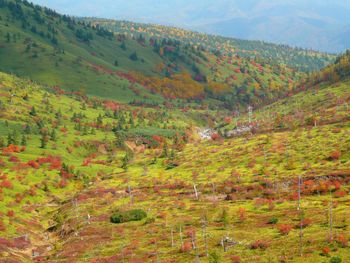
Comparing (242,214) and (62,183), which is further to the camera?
(62,183)

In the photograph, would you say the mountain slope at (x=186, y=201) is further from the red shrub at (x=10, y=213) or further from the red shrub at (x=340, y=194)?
the red shrub at (x=10, y=213)

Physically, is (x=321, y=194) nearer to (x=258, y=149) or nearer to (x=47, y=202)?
(x=258, y=149)

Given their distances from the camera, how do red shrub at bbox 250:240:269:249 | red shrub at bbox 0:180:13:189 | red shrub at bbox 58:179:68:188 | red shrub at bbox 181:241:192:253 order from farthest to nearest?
red shrub at bbox 58:179:68:188
red shrub at bbox 0:180:13:189
red shrub at bbox 181:241:192:253
red shrub at bbox 250:240:269:249

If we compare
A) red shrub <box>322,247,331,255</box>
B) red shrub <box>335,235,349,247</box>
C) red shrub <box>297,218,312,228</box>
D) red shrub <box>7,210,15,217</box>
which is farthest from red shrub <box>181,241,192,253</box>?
red shrub <box>7,210,15,217</box>

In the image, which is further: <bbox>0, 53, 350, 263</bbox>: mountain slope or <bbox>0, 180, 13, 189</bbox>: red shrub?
<bbox>0, 180, 13, 189</bbox>: red shrub

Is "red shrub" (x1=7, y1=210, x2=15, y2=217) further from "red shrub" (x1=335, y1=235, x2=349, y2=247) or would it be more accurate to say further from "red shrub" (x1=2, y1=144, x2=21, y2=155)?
"red shrub" (x1=335, y1=235, x2=349, y2=247)

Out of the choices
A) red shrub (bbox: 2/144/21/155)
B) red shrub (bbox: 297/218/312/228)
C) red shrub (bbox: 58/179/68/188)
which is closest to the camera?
red shrub (bbox: 297/218/312/228)

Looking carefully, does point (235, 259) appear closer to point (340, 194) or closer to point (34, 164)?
point (340, 194)

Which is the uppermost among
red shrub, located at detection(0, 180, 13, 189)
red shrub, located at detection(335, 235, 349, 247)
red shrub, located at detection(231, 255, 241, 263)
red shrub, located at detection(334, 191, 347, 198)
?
red shrub, located at detection(0, 180, 13, 189)

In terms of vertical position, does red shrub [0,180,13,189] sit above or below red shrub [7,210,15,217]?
above

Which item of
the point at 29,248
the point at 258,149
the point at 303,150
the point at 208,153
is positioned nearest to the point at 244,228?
the point at 29,248

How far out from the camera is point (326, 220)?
83000mm

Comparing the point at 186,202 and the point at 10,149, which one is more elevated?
the point at 10,149

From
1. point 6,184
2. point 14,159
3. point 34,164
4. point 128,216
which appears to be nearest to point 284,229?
point 128,216
